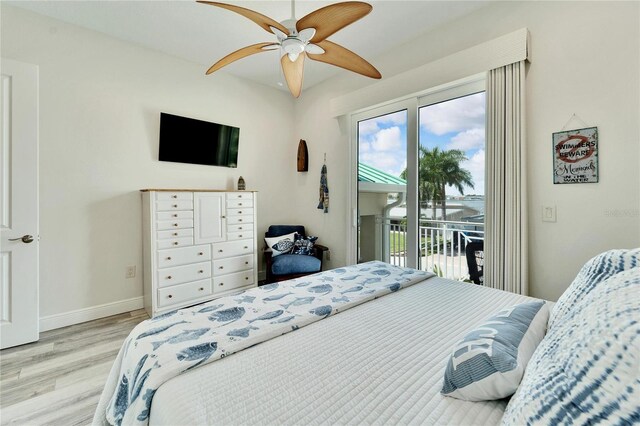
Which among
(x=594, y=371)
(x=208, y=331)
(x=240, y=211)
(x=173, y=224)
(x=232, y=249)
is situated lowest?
(x=208, y=331)

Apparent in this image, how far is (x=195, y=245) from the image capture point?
9.97 ft

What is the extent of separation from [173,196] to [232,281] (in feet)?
3.80

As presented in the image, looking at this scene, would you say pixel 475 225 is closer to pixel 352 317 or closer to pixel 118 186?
pixel 352 317

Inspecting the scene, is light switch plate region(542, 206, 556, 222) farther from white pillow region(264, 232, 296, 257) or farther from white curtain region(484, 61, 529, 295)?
white pillow region(264, 232, 296, 257)

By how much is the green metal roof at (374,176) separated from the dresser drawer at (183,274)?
82.1 inches

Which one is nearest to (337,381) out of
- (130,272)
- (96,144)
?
(130,272)

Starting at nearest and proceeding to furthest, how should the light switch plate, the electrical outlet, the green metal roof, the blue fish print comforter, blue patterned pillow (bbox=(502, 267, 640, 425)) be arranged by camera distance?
blue patterned pillow (bbox=(502, 267, 640, 425)) < the blue fish print comforter < the light switch plate < the electrical outlet < the green metal roof

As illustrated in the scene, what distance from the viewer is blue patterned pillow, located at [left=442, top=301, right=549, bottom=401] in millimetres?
793

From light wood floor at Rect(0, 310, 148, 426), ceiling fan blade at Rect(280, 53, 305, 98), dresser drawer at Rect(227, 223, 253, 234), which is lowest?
light wood floor at Rect(0, 310, 148, 426)

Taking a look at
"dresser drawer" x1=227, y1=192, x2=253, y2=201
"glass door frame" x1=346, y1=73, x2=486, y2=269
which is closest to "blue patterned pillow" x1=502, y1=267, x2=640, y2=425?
"glass door frame" x1=346, y1=73, x2=486, y2=269

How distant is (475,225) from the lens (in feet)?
8.54

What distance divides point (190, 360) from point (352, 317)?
2.45 feet

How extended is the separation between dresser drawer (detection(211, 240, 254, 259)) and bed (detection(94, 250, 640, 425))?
200 cm

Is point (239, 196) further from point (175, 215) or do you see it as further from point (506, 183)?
point (506, 183)
